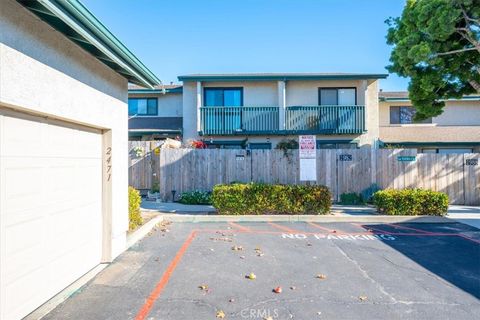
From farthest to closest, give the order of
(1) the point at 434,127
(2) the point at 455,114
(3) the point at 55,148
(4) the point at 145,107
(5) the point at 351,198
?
(4) the point at 145,107, (2) the point at 455,114, (1) the point at 434,127, (5) the point at 351,198, (3) the point at 55,148

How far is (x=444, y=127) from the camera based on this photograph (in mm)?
19969

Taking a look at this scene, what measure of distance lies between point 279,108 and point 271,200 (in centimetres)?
855

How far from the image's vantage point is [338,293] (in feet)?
15.5

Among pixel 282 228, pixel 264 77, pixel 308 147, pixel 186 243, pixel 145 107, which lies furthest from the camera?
pixel 145 107

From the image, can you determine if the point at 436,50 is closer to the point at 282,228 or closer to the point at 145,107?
the point at 282,228

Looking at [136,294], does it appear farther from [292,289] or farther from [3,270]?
[292,289]

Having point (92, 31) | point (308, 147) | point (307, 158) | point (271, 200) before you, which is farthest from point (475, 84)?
point (92, 31)

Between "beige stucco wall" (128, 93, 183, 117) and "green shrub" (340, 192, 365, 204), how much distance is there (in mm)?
11702

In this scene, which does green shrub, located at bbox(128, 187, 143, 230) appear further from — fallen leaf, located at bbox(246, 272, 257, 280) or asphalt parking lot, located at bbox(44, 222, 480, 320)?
fallen leaf, located at bbox(246, 272, 257, 280)

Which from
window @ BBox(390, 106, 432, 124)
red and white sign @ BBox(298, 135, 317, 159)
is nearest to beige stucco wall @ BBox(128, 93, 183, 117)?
red and white sign @ BBox(298, 135, 317, 159)

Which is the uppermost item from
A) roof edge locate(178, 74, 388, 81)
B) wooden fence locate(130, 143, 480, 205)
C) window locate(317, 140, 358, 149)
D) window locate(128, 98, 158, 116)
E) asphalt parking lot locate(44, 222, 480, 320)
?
roof edge locate(178, 74, 388, 81)

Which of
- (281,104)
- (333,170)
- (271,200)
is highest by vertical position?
(281,104)

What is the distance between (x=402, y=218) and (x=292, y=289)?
6792 mm

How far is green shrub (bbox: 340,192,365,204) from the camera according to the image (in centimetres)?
1290
